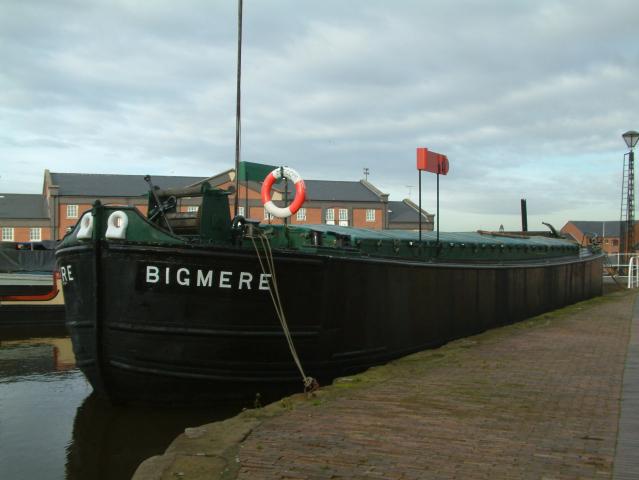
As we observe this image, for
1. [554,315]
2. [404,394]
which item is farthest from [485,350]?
[554,315]

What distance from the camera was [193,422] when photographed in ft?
27.4

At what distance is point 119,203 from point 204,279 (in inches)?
2078

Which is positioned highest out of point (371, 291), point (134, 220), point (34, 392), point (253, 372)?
point (134, 220)

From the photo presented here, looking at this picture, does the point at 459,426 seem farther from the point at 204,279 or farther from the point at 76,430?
the point at 76,430

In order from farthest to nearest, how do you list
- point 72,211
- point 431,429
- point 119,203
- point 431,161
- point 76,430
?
1. point 72,211
2. point 119,203
3. point 431,161
4. point 76,430
5. point 431,429

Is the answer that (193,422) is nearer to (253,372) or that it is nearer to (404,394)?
(253,372)

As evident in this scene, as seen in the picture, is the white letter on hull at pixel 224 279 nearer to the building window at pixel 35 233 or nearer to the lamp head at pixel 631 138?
the lamp head at pixel 631 138

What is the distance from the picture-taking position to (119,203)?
191ft

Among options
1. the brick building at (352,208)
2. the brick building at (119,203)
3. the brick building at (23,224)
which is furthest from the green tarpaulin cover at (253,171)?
the brick building at (23,224)

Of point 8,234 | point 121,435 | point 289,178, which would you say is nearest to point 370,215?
point 8,234

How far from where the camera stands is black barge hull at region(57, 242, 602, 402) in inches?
321

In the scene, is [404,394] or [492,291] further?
[492,291]

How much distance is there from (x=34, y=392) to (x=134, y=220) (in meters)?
4.79

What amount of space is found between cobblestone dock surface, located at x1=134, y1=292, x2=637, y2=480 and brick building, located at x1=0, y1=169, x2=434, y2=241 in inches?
1899
